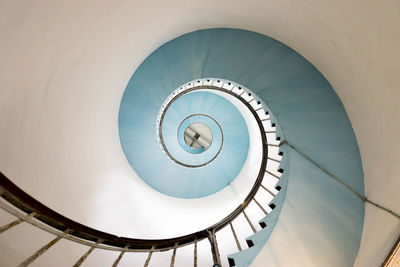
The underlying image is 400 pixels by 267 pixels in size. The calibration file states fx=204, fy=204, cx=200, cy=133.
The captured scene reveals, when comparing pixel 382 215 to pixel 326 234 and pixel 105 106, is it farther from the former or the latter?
pixel 105 106

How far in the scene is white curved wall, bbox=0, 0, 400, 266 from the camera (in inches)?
88.4

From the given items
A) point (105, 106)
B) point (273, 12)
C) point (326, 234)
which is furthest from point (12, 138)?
point (326, 234)

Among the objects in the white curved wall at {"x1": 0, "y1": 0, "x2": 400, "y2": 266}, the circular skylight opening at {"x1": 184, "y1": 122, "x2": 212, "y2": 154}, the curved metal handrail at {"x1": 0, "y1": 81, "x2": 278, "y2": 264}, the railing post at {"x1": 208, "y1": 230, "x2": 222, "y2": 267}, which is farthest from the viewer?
the circular skylight opening at {"x1": 184, "y1": 122, "x2": 212, "y2": 154}

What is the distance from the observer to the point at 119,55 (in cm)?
404

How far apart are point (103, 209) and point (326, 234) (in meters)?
4.91

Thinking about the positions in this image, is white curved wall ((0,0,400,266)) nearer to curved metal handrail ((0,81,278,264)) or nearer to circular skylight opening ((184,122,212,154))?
curved metal handrail ((0,81,278,264))

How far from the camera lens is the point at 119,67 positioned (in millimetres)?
4348

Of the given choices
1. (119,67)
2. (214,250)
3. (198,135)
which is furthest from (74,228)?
(198,135)

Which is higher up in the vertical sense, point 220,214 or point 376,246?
point 220,214

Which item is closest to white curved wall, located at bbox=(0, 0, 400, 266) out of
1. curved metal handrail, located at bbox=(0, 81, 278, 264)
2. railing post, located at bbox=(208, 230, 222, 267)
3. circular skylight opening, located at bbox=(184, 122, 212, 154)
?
curved metal handrail, located at bbox=(0, 81, 278, 264)

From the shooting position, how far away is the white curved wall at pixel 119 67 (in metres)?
2.24

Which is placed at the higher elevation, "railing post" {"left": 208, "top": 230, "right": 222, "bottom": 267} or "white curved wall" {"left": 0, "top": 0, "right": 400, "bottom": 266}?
"white curved wall" {"left": 0, "top": 0, "right": 400, "bottom": 266}

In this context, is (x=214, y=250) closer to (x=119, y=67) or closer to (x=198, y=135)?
(x=119, y=67)

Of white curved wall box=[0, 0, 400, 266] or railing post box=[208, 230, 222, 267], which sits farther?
railing post box=[208, 230, 222, 267]
